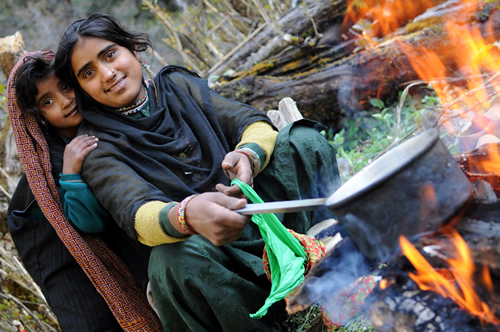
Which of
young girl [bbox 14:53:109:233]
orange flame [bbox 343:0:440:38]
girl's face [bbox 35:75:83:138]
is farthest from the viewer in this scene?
orange flame [bbox 343:0:440:38]

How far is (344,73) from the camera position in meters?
3.56

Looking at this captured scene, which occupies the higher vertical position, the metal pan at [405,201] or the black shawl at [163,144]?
the black shawl at [163,144]

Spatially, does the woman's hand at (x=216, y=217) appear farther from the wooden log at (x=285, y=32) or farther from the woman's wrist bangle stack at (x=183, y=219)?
the wooden log at (x=285, y=32)

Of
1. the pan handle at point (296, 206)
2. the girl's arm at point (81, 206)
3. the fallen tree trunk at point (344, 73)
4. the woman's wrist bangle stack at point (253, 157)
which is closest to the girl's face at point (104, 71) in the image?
the girl's arm at point (81, 206)

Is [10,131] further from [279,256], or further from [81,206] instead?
[279,256]

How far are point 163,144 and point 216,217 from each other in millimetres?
834

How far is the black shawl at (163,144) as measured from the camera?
1.86 meters

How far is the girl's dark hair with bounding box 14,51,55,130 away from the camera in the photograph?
2.02 metres

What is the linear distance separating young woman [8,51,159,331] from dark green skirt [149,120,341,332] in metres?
0.40

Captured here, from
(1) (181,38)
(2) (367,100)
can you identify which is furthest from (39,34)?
(2) (367,100)

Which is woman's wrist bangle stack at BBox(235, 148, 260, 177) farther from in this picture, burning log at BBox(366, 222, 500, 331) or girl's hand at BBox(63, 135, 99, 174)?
burning log at BBox(366, 222, 500, 331)

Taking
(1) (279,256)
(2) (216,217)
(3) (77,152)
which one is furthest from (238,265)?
(3) (77,152)

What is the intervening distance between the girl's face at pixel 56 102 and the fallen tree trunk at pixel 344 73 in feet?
6.19

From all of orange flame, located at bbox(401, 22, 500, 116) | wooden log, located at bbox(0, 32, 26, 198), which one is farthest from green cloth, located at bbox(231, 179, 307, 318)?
wooden log, located at bbox(0, 32, 26, 198)
